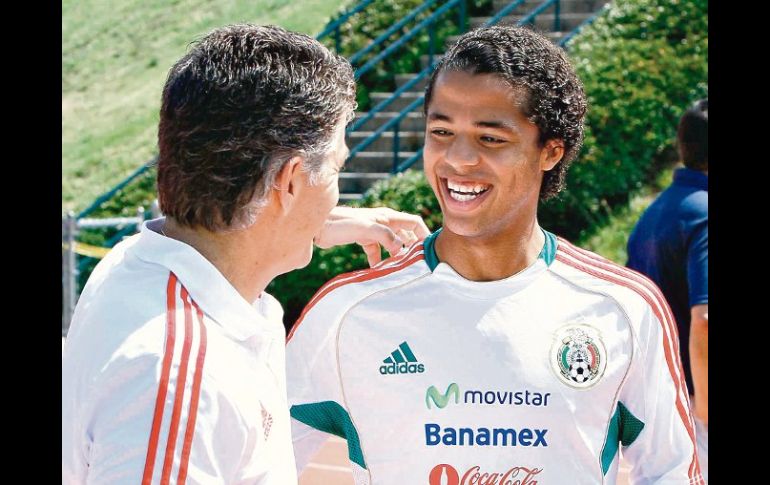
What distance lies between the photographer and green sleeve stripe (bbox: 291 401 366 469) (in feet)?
9.18

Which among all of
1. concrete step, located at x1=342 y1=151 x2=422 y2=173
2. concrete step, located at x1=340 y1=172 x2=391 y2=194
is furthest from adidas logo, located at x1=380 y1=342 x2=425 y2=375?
concrete step, located at x1=342 y1=151 x2=422 y2=173

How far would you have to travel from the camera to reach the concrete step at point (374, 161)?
34.9 feet

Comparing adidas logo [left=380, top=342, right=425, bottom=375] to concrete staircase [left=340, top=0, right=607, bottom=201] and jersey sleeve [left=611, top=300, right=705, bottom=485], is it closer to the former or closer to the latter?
jersey sleeve [left=611, top=300, right=705, bottom=485]

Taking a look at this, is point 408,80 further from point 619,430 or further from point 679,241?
point 619,430

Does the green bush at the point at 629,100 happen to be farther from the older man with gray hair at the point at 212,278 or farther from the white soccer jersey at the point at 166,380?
the white soccer jersey at the point at 166,380

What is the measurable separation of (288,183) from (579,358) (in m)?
1.08

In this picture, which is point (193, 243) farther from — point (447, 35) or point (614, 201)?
point (447, 35)

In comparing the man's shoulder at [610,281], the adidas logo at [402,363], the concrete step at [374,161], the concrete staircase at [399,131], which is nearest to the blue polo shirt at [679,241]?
the man's shoulder at [610,281]
